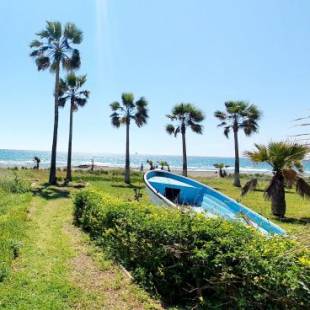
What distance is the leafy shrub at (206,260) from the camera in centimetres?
338

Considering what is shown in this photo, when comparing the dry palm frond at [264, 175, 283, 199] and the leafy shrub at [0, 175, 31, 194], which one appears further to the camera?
the leafy shrub at [0, 175, 31, 194]

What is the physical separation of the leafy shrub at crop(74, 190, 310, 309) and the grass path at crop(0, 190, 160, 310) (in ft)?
1.29

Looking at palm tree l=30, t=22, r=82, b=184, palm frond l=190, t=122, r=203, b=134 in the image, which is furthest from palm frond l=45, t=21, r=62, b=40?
palm frond l=190, t=122, r=203, b=134

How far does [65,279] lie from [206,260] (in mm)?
2824

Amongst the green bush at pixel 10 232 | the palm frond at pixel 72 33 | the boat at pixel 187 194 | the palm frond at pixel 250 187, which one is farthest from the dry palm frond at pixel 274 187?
the palm frond at pixel 72 33

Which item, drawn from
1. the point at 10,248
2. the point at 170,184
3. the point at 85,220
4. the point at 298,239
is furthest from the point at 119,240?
the point at 170,184

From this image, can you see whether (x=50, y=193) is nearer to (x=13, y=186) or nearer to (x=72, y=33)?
(x=13, y=186)

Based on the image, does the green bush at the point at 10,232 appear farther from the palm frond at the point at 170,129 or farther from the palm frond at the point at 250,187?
the palm frond at the point at 170,129

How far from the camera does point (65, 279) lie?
19.3 feet

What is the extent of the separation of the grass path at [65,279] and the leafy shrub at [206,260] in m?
0.39

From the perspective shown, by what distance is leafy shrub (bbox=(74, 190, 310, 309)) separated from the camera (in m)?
3.38

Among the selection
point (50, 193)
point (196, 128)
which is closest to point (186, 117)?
point (196, 128)

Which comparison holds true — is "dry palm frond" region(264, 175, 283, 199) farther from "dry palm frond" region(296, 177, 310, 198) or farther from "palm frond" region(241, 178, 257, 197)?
"dry palm frond" region(296, 177, 310, 198)

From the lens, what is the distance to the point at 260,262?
366 cm
